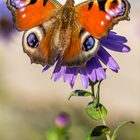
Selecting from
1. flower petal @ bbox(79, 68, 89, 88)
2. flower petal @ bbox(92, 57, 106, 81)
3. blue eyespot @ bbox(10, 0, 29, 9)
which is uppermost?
blue eyespot @ bbox(10, 0, 29, 9)

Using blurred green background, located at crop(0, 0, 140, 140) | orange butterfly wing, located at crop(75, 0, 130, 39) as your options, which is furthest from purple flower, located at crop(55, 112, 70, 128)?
blurred green background, located at crop(0, 0, 140, 140)

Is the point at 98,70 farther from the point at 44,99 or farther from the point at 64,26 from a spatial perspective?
the point at 44,99

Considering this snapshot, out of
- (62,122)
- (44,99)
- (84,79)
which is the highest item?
(84,79)

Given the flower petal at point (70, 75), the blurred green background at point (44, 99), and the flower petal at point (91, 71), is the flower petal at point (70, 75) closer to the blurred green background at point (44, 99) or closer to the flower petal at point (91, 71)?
the flower petal at point (91, 71)

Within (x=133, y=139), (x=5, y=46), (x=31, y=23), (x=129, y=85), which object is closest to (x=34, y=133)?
(x=133, y=139)

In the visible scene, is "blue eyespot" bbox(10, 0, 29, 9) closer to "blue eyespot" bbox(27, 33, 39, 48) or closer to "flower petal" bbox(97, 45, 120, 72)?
"blue eyespot" bbox(27, 33, 39, 48)

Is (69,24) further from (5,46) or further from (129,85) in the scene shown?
(5,46)

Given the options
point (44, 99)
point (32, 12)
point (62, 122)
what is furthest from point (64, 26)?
point (44, 99)
